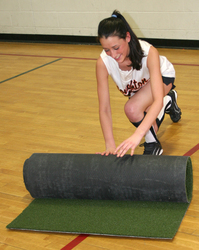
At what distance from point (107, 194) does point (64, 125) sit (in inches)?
45.5

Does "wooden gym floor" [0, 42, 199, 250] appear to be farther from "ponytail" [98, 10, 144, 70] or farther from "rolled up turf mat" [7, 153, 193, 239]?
"ponytail" [98, 10, 144, 70]

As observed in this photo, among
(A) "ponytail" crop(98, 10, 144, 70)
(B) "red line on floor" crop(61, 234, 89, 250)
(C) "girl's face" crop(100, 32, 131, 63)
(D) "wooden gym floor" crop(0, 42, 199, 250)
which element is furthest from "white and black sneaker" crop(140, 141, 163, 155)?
(B) "red line on floor" crop(61, 234, 89, 250)

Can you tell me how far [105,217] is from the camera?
1521 mm

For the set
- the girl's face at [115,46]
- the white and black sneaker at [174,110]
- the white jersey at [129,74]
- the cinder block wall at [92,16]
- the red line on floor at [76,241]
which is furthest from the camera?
the cinder block wall at [92,16]

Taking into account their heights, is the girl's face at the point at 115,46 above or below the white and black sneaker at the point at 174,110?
above

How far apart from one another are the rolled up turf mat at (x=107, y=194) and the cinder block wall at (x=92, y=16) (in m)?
3.54

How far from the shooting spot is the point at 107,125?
1814 millimetres

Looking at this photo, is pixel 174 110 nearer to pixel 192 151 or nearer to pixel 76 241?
pixel 192 151

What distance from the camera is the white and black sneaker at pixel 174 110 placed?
240cm

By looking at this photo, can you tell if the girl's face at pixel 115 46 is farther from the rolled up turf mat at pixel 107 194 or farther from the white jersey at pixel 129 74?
the rolled up turf mat at pixel 107 194

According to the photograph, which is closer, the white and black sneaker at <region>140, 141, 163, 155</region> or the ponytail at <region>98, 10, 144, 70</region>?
the ponytail at <region>98, 10, 144, 70</region>

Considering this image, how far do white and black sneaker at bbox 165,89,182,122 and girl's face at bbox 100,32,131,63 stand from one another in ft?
2.66

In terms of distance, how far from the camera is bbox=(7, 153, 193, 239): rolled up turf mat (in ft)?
4.83

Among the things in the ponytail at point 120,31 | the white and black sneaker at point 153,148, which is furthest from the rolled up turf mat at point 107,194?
the ponytail at point 120,31
